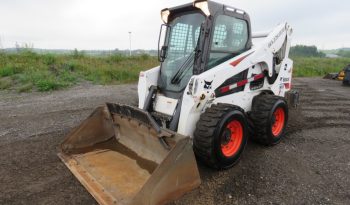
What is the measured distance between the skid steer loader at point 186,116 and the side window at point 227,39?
0.01m

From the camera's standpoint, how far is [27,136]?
4.97m

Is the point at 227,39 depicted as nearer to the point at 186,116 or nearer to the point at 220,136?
the point at 186,116

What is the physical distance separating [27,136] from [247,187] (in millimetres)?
3817

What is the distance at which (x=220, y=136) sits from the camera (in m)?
3.36

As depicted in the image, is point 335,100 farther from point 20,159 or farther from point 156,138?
point 20,159

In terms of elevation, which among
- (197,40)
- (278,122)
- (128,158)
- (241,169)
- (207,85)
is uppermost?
(197,40)

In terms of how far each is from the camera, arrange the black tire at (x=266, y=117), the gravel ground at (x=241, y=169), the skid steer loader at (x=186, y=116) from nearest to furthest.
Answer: the skid steer loader at (x=186, y=116) → the gravel ground at (x=241, y=169) → the black tire at (x=266, y=117)

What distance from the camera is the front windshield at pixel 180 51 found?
4066mm

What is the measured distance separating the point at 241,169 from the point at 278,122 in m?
1.43

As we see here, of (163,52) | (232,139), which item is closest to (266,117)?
(232,139)

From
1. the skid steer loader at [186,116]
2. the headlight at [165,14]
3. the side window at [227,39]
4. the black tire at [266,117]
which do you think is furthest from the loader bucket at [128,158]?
the black tire at [266,117]

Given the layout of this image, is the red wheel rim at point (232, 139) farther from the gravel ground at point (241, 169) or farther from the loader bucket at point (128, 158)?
the loader bucket at point (128, 158)

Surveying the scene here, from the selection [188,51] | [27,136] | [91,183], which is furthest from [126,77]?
[91,183]

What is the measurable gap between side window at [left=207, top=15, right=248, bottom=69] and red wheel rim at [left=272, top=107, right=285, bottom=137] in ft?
4.09
